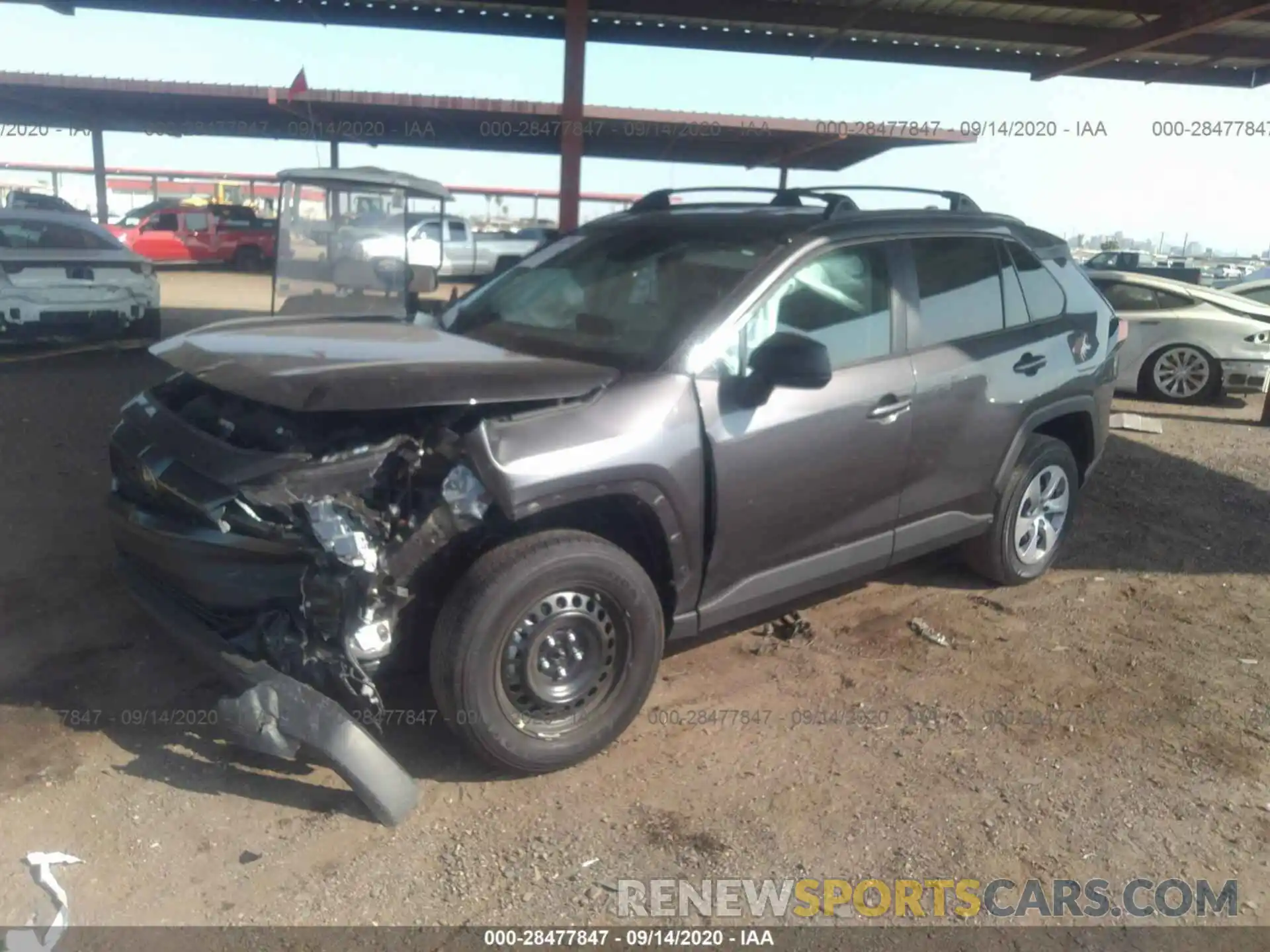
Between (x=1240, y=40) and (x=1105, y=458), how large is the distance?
23.6 ft

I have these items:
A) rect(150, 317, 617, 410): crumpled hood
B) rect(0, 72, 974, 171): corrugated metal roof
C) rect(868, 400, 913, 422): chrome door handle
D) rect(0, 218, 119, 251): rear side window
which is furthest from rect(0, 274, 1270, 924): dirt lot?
rect(0, 72, 974, 171): corrugated metal roof

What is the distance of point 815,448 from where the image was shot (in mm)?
3852

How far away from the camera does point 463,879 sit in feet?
9.55

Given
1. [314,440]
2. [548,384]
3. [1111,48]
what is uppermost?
[1111,48]

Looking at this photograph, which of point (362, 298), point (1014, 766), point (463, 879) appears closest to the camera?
point (463, 879)

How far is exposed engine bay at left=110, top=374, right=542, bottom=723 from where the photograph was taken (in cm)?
308

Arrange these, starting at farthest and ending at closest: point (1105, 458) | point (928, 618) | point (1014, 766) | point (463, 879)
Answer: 1. point (1105, 458)
2. point (928, 618)
3. point (1014, 766)
4. point (463, 879)

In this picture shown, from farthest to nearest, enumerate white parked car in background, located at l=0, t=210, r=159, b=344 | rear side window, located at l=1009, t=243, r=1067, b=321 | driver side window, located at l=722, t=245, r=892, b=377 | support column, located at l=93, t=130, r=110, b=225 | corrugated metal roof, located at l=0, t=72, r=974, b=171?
support column, located at l=93, t=130, r=110, b=225 → corrugated metal roof, located at l=0, t=72, r=974, b=171 → white parked car in background, located at l=0, t=210, r=159, b=344 → rear side window, located at l=1009, t=243, r=1067, b=321 → driver side window, located at l=722, t=245, r=892, b=377

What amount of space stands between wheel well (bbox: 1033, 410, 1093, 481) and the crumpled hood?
9.17 ft

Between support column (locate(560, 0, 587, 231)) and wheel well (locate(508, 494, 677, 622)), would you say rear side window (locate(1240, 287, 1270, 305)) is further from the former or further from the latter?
wheel well (locate(508, 494, 677, 622))

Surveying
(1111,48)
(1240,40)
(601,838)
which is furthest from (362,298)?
(1240,40)

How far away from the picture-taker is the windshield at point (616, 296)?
12.5ft

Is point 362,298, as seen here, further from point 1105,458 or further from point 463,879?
point 463,879

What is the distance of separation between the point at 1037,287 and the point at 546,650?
326 cm
